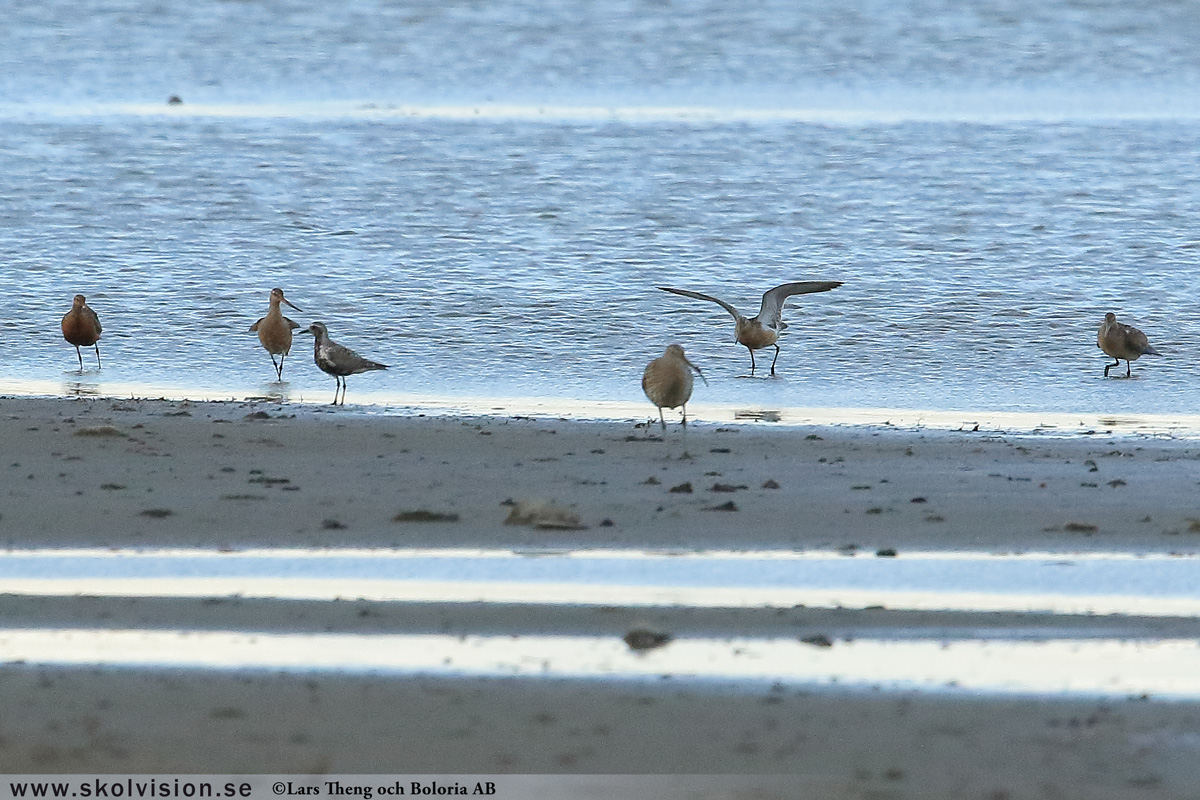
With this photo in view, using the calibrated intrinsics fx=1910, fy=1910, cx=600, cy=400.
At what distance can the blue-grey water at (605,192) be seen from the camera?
1423 cm

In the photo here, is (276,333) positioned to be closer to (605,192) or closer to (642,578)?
(642,578)

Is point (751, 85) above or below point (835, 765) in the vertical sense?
above

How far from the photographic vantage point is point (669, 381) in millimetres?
10367

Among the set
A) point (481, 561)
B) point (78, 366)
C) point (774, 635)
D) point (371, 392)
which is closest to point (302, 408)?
point (371, 392)

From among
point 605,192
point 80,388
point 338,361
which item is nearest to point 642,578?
point 338,361

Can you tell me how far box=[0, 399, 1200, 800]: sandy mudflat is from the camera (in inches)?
185

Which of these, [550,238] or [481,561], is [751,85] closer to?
[550,238]

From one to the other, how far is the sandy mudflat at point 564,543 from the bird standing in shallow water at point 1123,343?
3550 mm

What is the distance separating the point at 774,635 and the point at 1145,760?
1443mm

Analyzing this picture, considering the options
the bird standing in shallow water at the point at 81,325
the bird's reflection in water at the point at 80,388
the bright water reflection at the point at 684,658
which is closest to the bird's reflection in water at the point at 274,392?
the bird's reflection in water at the point at 80,388

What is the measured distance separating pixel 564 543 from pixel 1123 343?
24.7 ft

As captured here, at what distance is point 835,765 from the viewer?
15.3 ft

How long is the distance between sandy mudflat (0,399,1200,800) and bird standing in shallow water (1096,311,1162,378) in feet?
11.6

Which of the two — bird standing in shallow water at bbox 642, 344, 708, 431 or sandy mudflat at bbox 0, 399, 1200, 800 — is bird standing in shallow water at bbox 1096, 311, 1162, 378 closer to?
sandy mudflat at bbox 0, 399, 1200, 800
